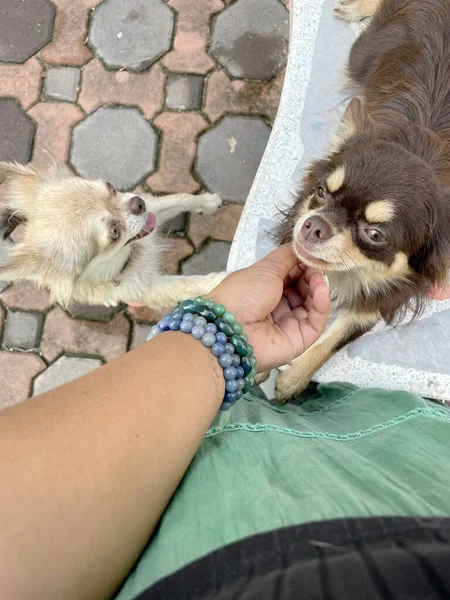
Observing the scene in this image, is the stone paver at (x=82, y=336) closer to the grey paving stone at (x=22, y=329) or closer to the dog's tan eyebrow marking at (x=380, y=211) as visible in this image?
the grey paving stone at (x=22, y=329)

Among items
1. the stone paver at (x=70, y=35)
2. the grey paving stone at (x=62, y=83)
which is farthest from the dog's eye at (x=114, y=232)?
the stone paver at (x=70, y=35)

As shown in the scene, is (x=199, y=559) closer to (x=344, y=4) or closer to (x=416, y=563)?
(x=416, y=563)

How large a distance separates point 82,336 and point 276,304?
1.83m

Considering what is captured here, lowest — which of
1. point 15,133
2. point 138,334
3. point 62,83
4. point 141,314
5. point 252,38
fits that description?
point 138,334

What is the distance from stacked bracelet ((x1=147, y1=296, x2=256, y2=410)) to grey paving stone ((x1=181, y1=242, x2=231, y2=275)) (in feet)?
5.31

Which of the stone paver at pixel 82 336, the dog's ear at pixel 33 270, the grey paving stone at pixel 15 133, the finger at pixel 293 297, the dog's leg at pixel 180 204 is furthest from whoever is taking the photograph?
the grey paving stone at pixel 15 133

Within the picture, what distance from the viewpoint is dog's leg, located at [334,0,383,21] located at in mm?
2871

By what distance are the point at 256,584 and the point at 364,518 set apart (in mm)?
249

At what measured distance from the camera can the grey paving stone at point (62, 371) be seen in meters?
3.20

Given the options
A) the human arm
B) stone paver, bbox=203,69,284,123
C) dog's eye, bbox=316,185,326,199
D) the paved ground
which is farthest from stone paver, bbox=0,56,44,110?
the human arm

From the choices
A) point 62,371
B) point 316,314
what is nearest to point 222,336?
point 316,314

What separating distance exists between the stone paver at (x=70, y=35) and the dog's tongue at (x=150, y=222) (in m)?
1.53

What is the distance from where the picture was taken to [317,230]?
1.83 m

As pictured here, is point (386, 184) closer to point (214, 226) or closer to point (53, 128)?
→ point (214, 226)
